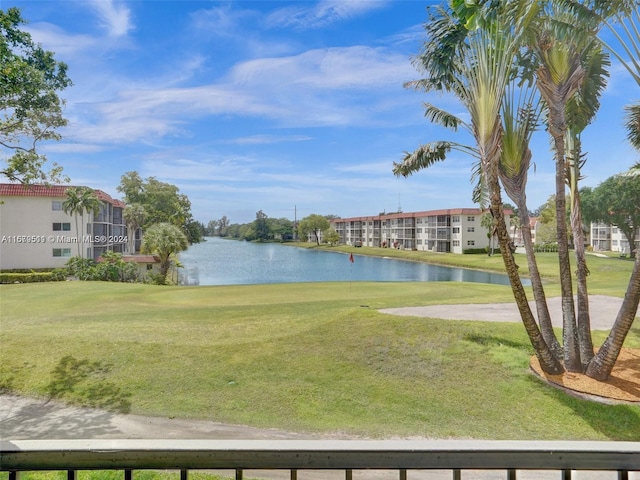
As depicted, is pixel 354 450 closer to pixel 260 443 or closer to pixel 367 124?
pixel 260 443

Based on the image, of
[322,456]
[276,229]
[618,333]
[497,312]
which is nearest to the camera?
[322,456]

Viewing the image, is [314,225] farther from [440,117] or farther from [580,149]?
[580,149]

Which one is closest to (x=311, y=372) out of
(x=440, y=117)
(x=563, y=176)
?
(x=563, y=176)

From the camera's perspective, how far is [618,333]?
5.90 metres

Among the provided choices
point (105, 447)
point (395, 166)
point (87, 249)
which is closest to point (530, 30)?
point (395, 166)

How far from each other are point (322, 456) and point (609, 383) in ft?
22.9

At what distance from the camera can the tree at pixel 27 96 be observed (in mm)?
5897

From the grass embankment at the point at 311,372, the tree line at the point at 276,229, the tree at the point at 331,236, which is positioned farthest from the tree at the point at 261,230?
the grass embankment at the point at 311,372

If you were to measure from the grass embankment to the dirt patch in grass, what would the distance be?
8.5 inches

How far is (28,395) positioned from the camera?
6.53 meters

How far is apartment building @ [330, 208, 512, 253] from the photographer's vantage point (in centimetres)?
4959

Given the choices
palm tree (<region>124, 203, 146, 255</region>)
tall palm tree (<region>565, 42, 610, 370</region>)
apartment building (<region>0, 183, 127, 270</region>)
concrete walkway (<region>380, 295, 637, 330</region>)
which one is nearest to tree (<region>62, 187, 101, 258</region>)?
apartment building (<region>0, 183, 127, 270</region>)

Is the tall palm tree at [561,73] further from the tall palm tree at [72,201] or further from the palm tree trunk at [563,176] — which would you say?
the tall palm tree at [72,201]

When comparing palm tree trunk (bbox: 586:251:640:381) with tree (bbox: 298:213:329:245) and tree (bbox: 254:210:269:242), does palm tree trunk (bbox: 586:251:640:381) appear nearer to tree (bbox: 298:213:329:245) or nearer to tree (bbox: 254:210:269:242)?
tree (bbox: 298:213:329:245)
